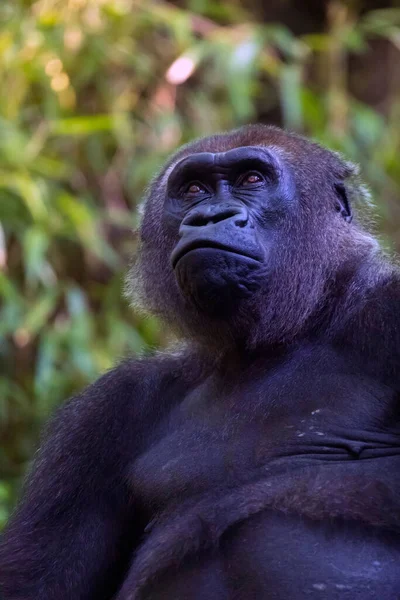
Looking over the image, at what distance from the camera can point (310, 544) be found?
240 centimetres

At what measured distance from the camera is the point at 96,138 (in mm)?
6348

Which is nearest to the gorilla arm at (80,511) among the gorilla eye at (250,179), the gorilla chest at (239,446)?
the gorilla chest at (239,446)

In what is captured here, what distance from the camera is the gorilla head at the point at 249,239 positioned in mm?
2785

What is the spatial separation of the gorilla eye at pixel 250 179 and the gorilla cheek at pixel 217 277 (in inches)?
13.5

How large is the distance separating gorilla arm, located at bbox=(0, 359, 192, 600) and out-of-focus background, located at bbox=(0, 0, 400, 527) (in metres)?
2.34

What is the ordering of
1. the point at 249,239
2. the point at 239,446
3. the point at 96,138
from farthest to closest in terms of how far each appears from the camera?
the point at 96,138 < the point at 249,239 < the point at 239,446

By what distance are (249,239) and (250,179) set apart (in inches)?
12.4

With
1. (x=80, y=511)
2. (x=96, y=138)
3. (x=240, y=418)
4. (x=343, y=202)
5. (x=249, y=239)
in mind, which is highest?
(x=96, y=138)

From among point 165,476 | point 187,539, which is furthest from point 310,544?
point 165,476

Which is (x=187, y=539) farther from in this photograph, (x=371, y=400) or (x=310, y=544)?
(x=371, y=400)

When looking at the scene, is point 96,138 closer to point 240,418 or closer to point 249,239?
point 249,239

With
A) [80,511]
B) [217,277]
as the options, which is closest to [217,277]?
[217,277]

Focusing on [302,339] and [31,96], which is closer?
[302,339]

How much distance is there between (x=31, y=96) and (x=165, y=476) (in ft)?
13.2
